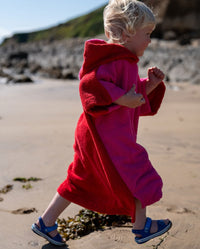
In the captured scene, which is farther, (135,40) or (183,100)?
(183,100)

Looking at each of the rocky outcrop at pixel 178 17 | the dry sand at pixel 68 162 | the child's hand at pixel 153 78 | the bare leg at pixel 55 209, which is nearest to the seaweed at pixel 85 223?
the dry sand at pixel 68 162

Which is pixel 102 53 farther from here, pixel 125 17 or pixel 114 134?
pixel 114 134

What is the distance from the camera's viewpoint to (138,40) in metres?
2.11

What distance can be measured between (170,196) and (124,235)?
77 centimetres

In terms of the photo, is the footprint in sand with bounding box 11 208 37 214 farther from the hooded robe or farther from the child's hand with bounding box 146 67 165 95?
the child's hand with bounding box 146 67 165 95

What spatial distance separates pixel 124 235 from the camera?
2414mm

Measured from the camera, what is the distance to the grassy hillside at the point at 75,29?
5292cm

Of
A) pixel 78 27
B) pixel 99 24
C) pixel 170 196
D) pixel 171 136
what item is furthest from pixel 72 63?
pixel 78 27

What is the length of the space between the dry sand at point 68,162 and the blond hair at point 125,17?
4.20 ft

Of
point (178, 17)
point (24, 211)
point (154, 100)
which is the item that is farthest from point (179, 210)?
point (178, 17)

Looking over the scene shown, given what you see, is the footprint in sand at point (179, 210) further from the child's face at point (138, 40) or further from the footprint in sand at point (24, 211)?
the child's face at point (138, 40)

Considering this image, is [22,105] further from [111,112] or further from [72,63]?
[72,63]

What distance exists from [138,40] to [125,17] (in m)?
0.16

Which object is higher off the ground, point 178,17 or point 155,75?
point 155,75
